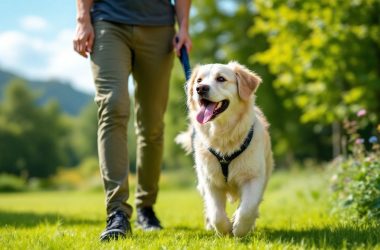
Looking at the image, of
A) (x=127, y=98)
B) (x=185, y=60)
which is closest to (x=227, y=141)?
(x=127, y=98)

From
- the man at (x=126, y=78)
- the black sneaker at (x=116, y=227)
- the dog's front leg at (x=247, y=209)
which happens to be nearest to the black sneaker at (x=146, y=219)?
the man at (x=126, y=78)

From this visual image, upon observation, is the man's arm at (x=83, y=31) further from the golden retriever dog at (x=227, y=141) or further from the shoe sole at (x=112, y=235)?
the shoe sole at (x=112, y=235)

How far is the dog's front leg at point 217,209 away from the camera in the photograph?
4.08 metres

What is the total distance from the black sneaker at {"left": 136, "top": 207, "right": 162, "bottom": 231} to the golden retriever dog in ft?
2.60

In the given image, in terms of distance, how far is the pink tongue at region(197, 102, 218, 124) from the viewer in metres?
4.22

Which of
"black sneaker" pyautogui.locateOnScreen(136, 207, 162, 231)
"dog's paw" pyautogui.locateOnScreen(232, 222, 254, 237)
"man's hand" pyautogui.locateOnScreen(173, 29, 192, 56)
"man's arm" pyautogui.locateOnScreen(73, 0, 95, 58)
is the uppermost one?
"man's arm" pyautogui.locateOnScreen(73, 0, 95, 58)

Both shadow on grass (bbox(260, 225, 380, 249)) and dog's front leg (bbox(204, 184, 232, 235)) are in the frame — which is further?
dog's front leg (bbox(204, 184, 232, 235))

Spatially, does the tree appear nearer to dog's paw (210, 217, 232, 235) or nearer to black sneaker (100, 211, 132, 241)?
dog's paw (210, 217, 232, 235)

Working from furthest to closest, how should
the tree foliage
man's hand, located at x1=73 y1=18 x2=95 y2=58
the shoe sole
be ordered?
the tree foliage → man's hand, located at x1=73 y1=18 x2=95 y2=58 → the shoe sole

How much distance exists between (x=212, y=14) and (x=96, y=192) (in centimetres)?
1043

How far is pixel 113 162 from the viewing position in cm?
408

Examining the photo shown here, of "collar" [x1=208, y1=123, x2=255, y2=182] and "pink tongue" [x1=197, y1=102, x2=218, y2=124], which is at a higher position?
"pink tongue" [x1=197, y1=102, x2=218, y2=124]

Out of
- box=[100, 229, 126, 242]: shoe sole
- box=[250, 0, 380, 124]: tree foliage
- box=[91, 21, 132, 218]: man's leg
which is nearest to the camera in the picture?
box=[100, 229, 126, 242]: shoe sole

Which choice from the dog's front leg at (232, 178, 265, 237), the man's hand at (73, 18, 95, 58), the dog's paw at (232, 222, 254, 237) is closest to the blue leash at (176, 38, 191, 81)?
the man's hand at (73, 18, 95, 58)
